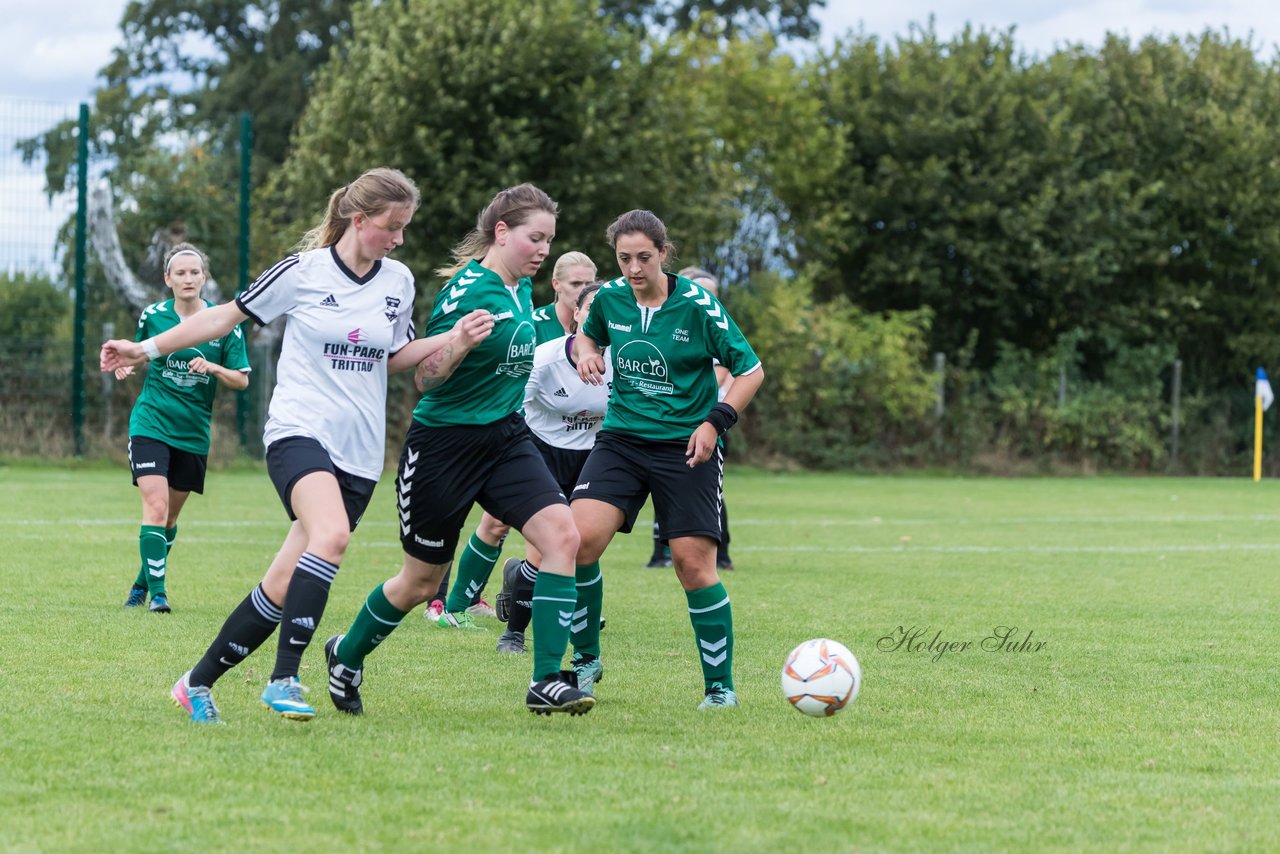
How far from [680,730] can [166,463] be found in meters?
4.46

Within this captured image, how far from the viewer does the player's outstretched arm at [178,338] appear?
17.0ft

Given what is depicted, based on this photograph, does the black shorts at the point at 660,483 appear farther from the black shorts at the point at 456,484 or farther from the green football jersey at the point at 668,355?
the black shorts at the point at 456,484

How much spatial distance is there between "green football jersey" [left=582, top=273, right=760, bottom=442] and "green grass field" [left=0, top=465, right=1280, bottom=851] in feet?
3.64

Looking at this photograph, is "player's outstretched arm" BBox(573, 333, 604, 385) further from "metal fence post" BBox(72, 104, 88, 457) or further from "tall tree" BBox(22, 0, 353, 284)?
"tall tree" BBox(22, 0, 353, 284)

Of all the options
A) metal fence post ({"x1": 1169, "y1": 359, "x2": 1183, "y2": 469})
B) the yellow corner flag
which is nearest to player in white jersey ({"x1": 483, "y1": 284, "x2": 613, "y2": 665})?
the yellow corner flag

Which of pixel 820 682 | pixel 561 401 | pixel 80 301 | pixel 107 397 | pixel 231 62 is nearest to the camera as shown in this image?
pixel 820 682

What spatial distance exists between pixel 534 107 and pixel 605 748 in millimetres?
20558

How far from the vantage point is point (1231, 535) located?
589 inches

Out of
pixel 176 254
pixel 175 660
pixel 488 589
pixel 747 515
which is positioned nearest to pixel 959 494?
pixel 747 515

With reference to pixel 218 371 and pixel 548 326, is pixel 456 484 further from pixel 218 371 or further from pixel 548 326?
pixel 218 371

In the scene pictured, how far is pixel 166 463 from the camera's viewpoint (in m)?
8.77

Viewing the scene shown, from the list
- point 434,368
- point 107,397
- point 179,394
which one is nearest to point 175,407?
point 179,394

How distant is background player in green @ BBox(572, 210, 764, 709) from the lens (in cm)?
595

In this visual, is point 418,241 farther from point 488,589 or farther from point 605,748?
point 605,748
